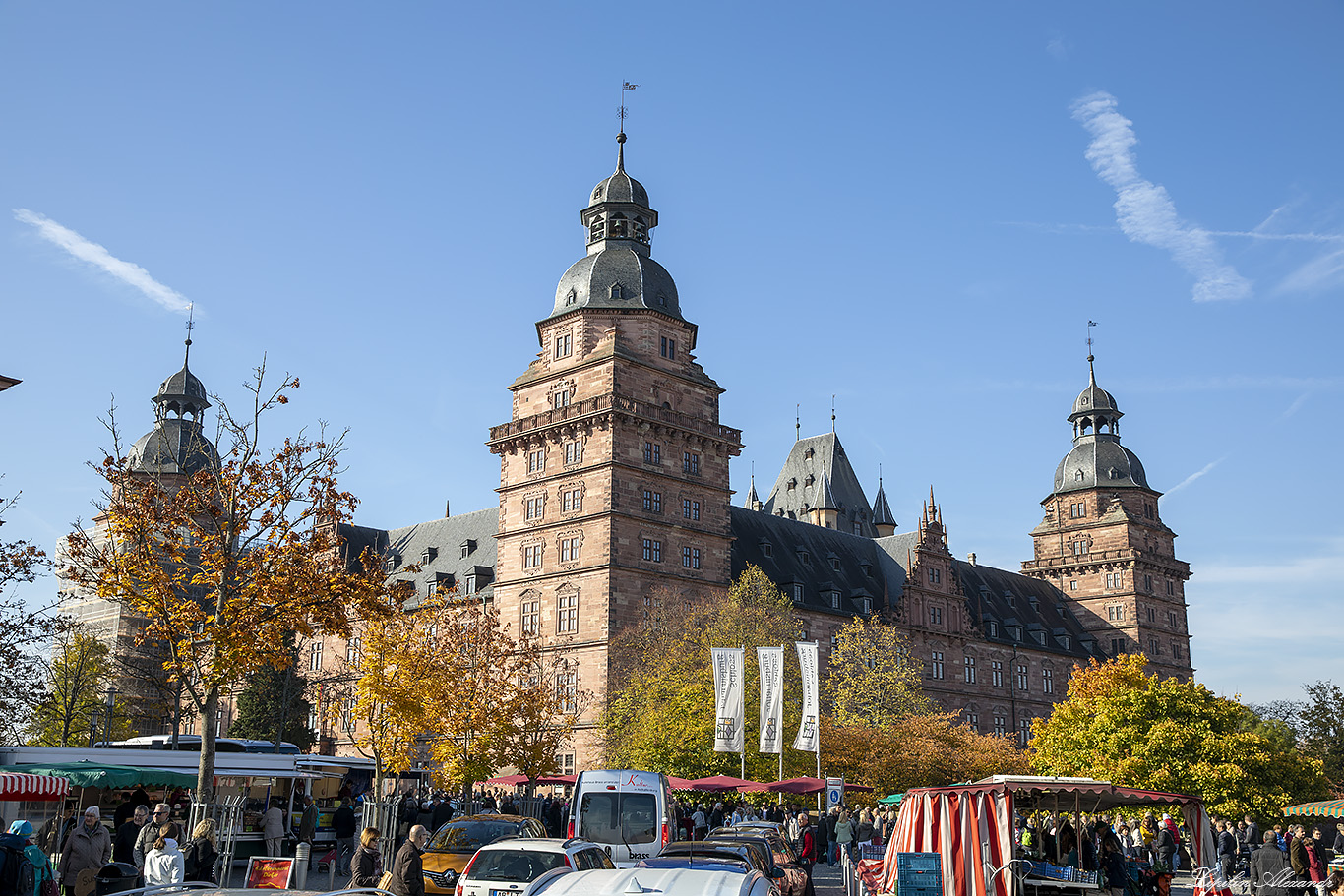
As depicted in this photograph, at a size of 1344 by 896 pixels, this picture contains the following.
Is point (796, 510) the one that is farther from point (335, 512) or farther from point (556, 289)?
point (335, 512)

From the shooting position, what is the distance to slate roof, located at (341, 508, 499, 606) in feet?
245

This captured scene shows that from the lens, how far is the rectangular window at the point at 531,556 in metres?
61.6

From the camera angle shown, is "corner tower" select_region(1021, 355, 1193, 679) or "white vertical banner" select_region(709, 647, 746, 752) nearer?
"white vertical banner" select_region(709, 647, 746, 752)

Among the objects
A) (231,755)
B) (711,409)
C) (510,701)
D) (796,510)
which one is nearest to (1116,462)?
(796,510)

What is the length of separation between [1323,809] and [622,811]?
21.9 meters

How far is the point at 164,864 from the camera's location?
1409 cm

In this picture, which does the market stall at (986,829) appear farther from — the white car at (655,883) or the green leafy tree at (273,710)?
the green leafy tree at (273,710)

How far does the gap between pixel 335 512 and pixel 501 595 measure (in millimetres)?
35668

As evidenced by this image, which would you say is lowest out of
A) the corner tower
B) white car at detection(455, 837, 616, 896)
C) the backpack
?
white car at detection(455, 837, 616, 896)

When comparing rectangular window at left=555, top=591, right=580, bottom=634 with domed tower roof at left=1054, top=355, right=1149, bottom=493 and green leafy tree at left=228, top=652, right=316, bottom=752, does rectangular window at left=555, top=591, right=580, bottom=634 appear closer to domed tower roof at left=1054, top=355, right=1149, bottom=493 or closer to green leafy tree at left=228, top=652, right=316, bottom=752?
green leafy tree at left=228, top=652, right=316, bottom=752

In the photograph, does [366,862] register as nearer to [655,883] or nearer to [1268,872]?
[655,883]

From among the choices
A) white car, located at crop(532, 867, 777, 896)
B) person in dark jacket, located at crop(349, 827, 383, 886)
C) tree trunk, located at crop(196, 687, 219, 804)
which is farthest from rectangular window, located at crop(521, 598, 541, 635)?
white car, located at crop(532, 867, 777, 896)

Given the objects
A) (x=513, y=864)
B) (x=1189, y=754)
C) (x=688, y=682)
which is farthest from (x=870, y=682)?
(x=513, y=864)

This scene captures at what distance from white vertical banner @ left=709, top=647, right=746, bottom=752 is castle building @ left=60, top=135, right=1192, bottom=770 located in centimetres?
1245
